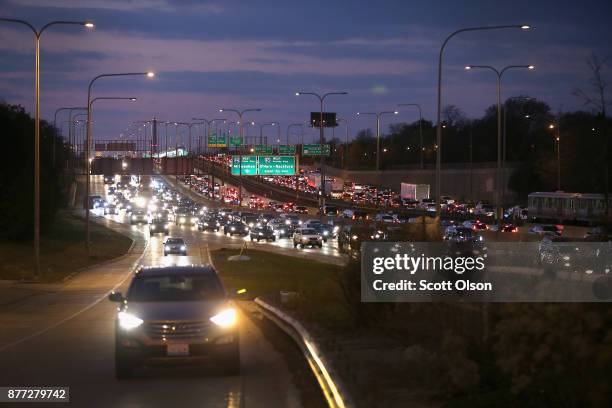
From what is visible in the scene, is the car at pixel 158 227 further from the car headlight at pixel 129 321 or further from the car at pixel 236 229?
the car headlight at pixel 129 321

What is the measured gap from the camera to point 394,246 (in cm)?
1967

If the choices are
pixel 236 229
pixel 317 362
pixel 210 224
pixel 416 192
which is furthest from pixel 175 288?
pixel 416 192

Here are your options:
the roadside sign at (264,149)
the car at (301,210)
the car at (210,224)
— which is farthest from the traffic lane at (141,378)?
the car at (301,210)

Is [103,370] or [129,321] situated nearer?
[129,321]

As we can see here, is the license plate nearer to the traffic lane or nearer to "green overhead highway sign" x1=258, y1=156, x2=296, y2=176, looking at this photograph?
the traffic lane

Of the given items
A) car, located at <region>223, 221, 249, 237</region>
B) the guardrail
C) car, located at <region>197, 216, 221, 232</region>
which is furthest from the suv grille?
car, located at <region>197, 216, 221, 232</region>

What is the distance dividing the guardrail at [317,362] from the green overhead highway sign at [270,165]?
2849 inches

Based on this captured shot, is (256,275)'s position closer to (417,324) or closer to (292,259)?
(292,259)

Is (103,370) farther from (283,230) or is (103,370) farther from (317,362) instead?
(283,230)

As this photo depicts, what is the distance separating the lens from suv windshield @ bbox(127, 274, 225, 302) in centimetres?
1630

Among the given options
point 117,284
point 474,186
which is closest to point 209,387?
point 117,284

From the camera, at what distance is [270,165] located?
3944 inches

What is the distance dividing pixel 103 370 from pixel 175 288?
1908 millimetres

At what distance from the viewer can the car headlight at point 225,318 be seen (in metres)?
15.5
